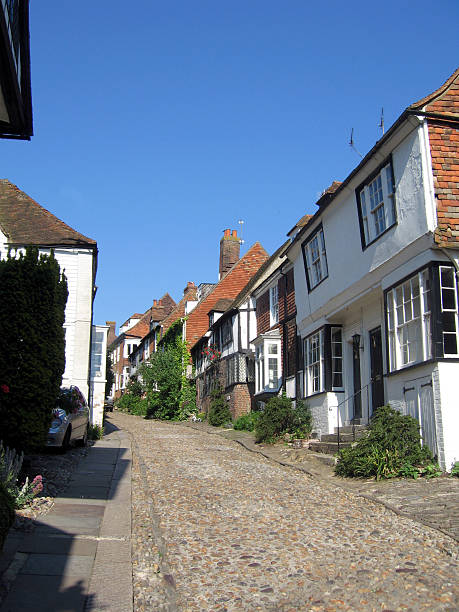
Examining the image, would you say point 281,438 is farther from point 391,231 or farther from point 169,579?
point 169,579

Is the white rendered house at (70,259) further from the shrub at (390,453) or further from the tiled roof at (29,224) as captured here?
the shrub at (390,453)

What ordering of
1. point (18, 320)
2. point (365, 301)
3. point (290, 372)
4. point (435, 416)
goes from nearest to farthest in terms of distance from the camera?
point (18, 320) → point (435, 416) → point (365, 301) → point (290, 372)

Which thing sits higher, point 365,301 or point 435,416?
point 365,301

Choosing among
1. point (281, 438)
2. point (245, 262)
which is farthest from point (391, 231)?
point (245, 262)

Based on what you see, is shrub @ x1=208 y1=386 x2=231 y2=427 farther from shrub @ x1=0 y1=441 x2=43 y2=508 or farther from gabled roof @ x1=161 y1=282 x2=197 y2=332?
shrub @ x1=0 y1=441 x2=43 y2=508

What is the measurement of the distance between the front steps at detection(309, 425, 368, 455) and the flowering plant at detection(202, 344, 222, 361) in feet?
54.9

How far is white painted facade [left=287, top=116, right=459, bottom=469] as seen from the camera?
11648 mm

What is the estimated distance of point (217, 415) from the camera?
99.1 feet

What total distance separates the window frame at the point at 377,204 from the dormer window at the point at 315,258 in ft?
9.02

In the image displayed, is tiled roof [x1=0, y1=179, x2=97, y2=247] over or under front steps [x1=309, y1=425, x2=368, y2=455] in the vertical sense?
over

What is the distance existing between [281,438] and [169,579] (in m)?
12.8

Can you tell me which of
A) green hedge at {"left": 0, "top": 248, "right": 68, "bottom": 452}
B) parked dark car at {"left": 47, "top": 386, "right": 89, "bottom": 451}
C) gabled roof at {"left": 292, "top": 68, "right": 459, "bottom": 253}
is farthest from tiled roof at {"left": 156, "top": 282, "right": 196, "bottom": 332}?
green hedge at {"left": 0, "top": 248, "right": 68, "bottom": 452}

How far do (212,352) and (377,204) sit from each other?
67.9ft

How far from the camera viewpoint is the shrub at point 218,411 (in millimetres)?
29734
